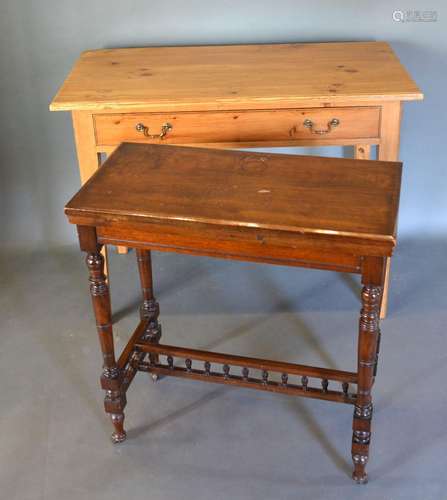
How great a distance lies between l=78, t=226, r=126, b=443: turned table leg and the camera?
1922 mm

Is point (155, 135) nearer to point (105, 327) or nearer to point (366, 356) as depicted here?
point (105, 327)

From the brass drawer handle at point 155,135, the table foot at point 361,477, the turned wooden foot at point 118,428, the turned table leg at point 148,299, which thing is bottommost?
the table foot at point 361,477

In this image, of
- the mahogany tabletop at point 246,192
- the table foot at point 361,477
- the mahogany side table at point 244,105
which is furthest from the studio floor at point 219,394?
the mahogany tabletop at point 246,192

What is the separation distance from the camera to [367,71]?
2.48 metres

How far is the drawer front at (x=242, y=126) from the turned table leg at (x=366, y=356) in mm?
773

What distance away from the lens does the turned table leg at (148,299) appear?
2.45 m

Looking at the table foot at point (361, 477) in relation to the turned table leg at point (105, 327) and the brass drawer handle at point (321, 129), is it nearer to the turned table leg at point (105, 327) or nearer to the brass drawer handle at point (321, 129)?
the turned table leg at point (105, 327)

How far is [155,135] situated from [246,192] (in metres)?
0.65

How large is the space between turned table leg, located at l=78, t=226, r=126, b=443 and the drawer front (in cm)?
64

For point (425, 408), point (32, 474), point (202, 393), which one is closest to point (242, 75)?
point (202, 393)

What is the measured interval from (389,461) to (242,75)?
1.40 meters

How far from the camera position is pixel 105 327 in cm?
207

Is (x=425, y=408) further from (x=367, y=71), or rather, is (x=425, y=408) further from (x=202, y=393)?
(x=367, y=71)

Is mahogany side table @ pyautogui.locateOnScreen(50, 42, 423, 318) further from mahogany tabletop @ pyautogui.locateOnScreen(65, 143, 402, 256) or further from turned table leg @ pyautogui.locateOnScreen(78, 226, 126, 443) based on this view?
turned table leg @ pyautogui.locateOnScreen(78, 226, 126, 443)
